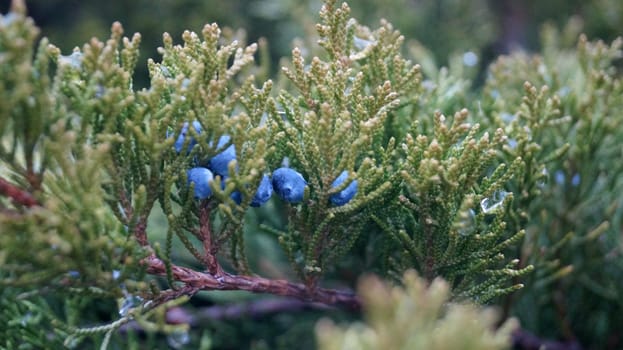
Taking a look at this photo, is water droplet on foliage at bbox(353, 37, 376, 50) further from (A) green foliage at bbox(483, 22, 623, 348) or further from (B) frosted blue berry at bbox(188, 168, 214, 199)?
(B) frosted blue berry at bbox(188, 168, 214, 199)

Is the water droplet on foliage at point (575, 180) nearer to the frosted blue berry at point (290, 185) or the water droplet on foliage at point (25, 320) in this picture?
the frosted blue berry at point (290, 185)

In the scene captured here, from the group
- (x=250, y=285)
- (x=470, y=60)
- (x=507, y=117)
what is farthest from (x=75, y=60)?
(x=470, y=60)

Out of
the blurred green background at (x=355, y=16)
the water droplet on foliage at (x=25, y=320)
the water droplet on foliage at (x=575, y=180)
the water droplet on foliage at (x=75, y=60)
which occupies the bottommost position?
the water droplet on foliage at (x=25, y=320)

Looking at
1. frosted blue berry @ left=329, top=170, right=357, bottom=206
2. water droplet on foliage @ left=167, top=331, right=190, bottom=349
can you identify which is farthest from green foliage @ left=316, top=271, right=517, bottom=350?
water droplet on foliage @ left=167, top=331, right=190, bottom=349

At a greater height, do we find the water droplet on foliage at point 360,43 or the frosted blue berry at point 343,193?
the water droplet on foliage at point 360,43

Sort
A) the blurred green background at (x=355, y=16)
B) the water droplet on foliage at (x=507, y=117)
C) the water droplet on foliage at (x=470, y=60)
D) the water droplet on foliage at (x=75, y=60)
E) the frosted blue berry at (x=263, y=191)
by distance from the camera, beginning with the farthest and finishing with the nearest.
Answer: the blurred green background at (x=355, y=16), the water droplet on foliage at (x=470, y=60), the water droplet on foliage at (x=507, y=117), the frosted blue berry at (x=263, y=191), the water droplet on foliage at (x=75, y=60)

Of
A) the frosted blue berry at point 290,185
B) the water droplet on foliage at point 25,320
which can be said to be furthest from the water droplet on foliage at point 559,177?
the water droplet on foliage at point 25,320

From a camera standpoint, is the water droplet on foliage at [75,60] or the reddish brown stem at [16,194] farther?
the water droplet on foliage at [75,60]

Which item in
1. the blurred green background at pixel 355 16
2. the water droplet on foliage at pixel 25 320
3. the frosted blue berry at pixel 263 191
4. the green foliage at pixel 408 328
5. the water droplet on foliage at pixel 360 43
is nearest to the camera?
the green foliage at pixel 408 328
